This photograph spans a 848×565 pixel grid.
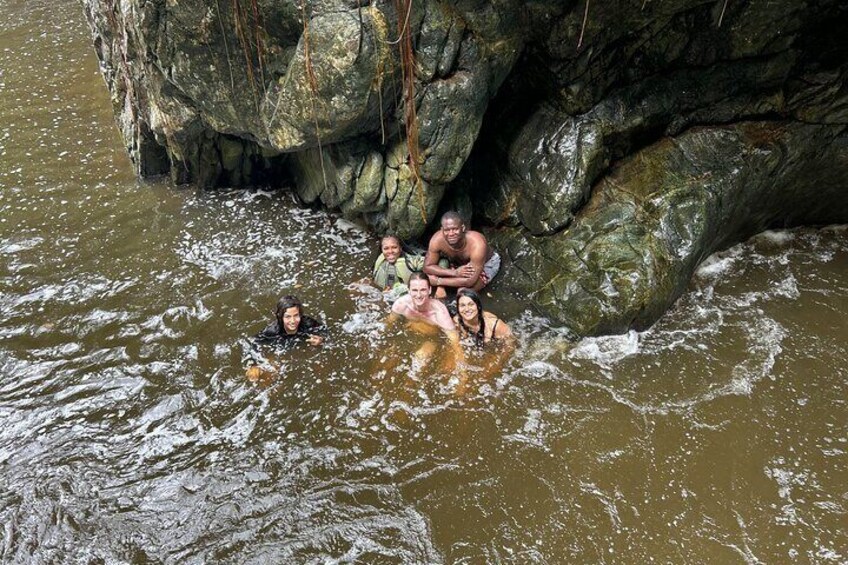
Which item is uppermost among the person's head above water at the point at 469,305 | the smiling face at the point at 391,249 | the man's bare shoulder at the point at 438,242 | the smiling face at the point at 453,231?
the smiling face at the point at 453,231

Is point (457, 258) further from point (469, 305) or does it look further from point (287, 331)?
point (287, 331)

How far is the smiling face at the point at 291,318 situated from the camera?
5988 mm

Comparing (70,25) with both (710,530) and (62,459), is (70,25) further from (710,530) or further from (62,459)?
(710,530)

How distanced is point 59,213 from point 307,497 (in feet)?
21.5

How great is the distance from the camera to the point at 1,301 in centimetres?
680

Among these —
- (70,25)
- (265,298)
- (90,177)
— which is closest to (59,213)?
(90,177)

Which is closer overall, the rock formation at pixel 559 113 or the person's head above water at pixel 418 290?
the rock formation at pixel 559 113

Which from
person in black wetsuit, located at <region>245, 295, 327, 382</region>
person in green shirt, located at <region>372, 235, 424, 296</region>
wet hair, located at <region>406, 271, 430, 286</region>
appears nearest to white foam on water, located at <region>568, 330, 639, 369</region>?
wet hair, located at <region>406, 271, 430, 286</region>

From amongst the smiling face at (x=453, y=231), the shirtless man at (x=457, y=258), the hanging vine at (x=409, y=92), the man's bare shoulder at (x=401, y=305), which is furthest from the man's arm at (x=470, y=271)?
the hanging vine at (x=409, y=92)

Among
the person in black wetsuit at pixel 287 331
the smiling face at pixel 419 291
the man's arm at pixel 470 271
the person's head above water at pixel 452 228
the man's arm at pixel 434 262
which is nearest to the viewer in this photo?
the person in black wetsuit at pixel 287 331

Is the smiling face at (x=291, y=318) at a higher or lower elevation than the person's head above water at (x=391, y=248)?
lower

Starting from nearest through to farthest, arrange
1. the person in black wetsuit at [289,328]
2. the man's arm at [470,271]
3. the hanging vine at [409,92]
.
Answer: the hanging vine at [409,92]
the person in black wetsuit at [289,328]
the man's arm at [470,271]

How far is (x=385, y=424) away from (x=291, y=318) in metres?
1.59

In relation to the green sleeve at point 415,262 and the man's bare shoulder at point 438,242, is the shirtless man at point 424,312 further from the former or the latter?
the man's bare shoulder at point 438,242
